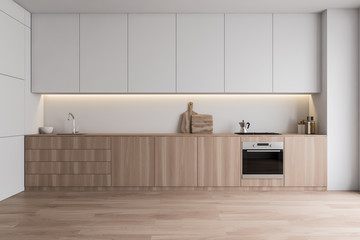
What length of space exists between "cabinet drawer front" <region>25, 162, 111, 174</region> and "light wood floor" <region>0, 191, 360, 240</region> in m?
0.31

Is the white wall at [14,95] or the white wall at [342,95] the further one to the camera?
the white wall at [342,95]

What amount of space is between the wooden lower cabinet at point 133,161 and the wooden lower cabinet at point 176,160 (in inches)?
3.8

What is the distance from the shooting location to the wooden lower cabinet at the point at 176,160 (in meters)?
4.76

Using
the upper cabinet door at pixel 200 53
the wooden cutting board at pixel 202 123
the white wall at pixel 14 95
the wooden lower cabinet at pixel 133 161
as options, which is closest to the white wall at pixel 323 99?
the upper cabinet door at pixel 200 53

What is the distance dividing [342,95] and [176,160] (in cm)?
247

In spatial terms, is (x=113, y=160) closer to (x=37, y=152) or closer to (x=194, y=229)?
(x=37, y=152)

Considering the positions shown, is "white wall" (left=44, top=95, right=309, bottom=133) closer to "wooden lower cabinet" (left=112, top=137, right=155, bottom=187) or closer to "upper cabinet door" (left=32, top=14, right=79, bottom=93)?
"upper cabinet door" (left=32, top=14, right=79, bottom=93)

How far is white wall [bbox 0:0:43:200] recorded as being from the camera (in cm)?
426

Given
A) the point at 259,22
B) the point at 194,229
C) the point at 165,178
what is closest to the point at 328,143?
the point at 259,22

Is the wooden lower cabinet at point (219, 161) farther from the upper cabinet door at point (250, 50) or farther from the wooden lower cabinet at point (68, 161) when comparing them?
the wooden lower cabinet at point (68, 161)

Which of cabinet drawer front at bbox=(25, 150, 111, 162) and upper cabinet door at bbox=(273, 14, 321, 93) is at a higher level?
upper cabinet door at bbox=(273, 14, 321, 93)

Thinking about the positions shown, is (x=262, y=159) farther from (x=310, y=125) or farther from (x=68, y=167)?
(x=68, y=167)

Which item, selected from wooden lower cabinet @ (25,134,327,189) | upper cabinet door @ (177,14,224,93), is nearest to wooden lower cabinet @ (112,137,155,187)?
wooden lower cabinet @ (25,134,327,189)

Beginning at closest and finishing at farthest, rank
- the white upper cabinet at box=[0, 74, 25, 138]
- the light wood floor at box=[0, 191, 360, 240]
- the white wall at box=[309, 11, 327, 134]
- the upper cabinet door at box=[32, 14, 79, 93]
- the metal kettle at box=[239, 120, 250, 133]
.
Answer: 1. the light wood floor at box=[0, 191, 360, 240]
2. the white upper cabinet at box=[0, 74, 25, 138]
3. the white wall at box=[309, 11, 327, 134]
4. the upper cabinet door at box=[32, 14, 79, 93]
5. the metal kettle at box=[239, 120, 250, 133]
